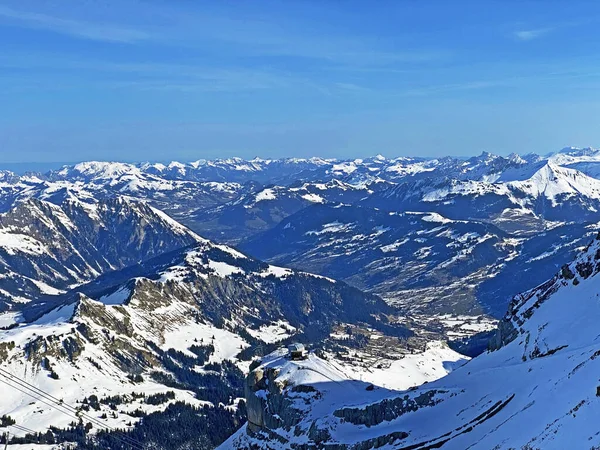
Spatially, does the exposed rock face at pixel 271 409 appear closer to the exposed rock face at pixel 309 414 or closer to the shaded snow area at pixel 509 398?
the exposed rock face at pixel 309 414

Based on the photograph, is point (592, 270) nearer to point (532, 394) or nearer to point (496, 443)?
point (532, 394)

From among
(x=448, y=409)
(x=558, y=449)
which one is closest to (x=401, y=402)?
(x=448, y=409)

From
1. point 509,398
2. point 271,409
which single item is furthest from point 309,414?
point 509,398

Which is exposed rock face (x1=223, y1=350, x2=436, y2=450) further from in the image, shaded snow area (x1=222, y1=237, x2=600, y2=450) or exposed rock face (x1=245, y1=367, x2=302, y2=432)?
shaded snow area (x1=222, y1=237, x2=600, y2=450)

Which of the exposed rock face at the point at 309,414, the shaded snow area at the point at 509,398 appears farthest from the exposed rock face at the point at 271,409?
the shaded snow area at the point at 509,398

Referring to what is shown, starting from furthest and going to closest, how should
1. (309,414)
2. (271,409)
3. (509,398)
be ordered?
(271,409) < (309,414) < (509,398)

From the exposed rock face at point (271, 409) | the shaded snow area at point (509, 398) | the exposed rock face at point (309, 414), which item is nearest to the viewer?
the shaded snow area at point (509, 398)

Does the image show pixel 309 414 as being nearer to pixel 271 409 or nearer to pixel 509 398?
pixel 271 409

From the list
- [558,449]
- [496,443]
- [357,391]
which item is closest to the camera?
[558,449]
